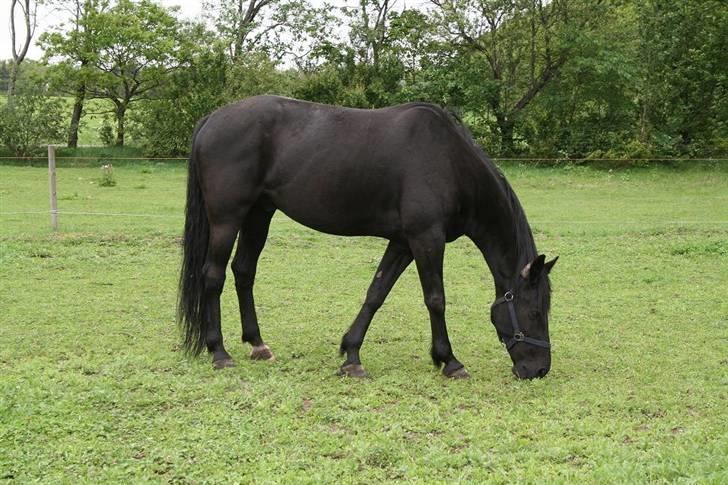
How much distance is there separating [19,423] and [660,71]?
21.5m

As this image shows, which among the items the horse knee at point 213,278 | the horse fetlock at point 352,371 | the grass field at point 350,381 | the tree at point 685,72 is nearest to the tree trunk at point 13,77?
the grass field at point 350,381

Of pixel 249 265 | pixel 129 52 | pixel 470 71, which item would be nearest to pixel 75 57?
pixel 129 52

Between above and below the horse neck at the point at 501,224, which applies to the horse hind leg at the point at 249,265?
below

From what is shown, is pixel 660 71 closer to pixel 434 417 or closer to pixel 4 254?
pixel 4 254

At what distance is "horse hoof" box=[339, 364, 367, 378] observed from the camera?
4809 millimetres

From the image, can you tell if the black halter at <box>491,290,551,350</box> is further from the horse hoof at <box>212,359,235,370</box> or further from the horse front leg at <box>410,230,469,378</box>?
the horse hoof at <box>212,359,235,370</box>

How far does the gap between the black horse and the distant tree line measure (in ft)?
55.2

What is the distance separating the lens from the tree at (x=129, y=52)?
26453 millimetres

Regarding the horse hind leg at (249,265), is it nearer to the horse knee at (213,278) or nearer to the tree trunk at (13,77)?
the horse knee at (213,278)

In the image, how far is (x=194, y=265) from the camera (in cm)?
523

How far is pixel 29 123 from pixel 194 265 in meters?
21.3

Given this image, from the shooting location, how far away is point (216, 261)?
5.12 metres

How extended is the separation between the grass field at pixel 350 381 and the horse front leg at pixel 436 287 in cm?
21

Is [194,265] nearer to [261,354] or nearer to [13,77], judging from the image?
[261,354]
